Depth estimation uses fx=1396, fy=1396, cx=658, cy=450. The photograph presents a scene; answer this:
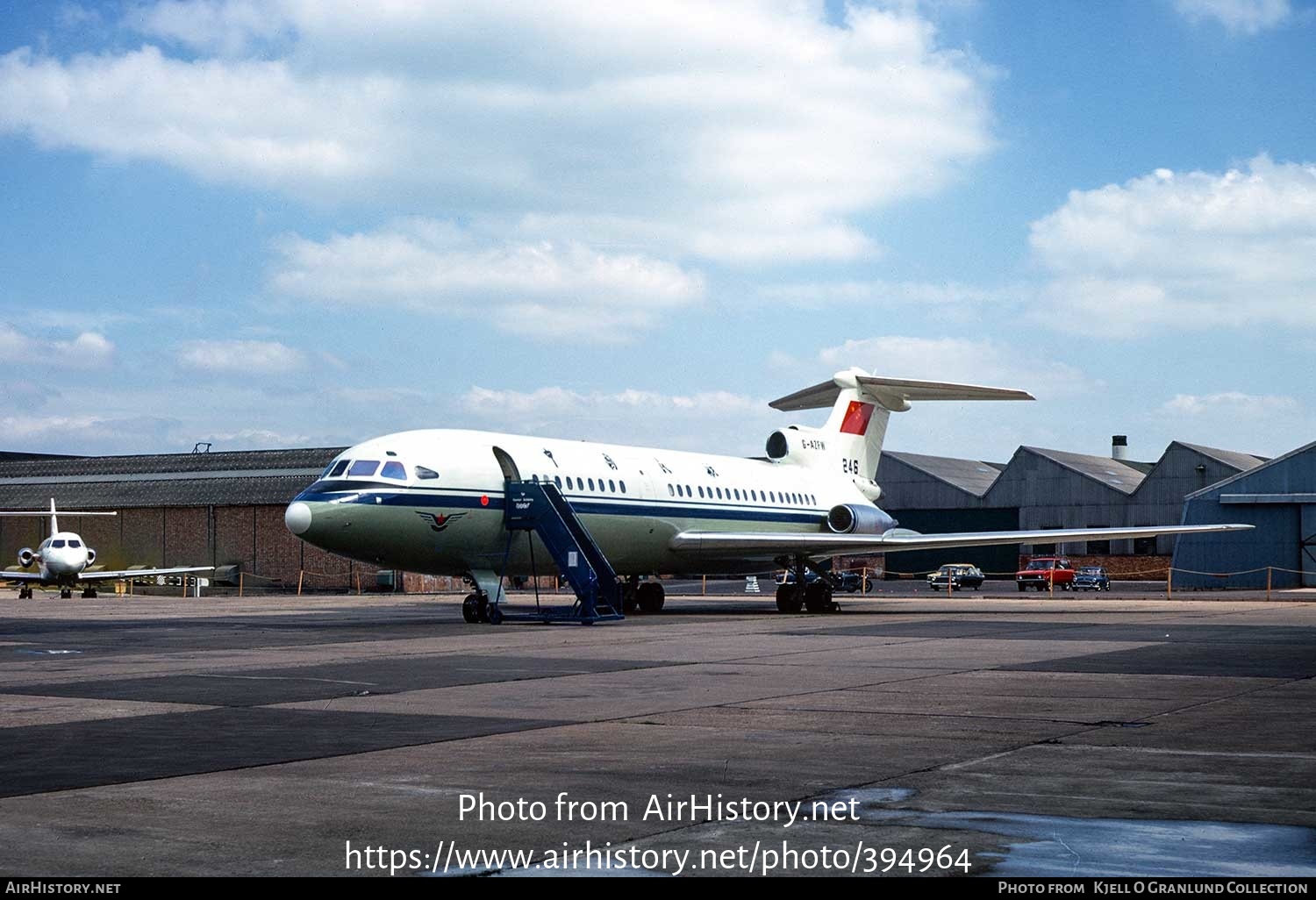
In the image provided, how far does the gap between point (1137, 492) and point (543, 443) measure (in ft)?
190

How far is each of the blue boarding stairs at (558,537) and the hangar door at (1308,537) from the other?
41.7 meters

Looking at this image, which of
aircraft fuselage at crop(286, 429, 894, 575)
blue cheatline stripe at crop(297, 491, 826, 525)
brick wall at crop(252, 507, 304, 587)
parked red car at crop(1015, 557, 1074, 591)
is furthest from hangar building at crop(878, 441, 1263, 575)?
aircraft fuselage at crop(286, 429, 894, 575)

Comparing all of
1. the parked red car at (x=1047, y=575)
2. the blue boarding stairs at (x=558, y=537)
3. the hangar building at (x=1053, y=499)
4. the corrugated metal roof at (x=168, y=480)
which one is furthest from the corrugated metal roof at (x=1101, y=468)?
the blue boarding stairs at (x=558, y=537)

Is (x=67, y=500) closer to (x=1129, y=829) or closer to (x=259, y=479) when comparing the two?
(x=259, y=479)

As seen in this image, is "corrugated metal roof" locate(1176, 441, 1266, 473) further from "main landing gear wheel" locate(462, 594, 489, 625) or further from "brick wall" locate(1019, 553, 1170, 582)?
"main landing gear wheel" locate(462, 594, 489, 625)

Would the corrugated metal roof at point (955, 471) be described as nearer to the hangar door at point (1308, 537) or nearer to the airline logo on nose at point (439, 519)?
the hangar door at point (1308, 537)

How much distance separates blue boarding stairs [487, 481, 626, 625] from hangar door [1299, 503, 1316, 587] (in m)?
41.7

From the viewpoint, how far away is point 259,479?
67.7 meters

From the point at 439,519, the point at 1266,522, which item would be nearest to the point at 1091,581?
the point at 1266,522

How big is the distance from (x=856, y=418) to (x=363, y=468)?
18.2 metres

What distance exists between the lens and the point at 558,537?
27.2 metres

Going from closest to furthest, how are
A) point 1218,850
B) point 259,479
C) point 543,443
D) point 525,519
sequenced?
1. point 1218,850
2. point 525,519
3. point 543,443
4. point 259,479

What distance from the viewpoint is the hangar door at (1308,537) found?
58.5 meters

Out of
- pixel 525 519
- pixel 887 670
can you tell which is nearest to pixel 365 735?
pixel 887 670
